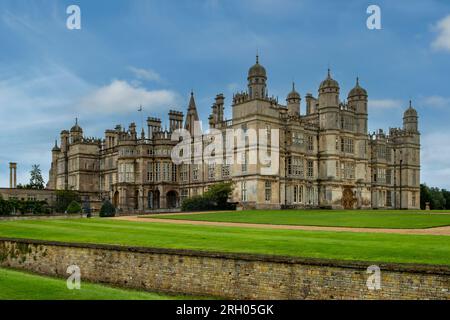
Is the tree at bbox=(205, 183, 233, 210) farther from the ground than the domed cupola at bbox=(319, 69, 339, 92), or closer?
closer

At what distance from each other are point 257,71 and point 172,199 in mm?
23198

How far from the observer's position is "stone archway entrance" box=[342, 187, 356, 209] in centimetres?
6069

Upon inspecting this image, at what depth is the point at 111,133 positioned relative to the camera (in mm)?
75250

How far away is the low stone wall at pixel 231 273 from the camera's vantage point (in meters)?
14.6

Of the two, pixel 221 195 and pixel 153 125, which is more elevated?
pixel 153 125

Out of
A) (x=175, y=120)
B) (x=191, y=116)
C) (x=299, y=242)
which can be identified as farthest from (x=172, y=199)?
(x=299, y=242)

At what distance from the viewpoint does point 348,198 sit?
61312 mm

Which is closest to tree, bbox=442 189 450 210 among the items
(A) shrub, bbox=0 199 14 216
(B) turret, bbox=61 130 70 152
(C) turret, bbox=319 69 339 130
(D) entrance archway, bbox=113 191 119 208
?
(C) turret, bbox=319 69 339 130

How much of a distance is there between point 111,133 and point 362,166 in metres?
37.1

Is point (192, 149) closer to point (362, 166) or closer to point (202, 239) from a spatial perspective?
point (362, 166)

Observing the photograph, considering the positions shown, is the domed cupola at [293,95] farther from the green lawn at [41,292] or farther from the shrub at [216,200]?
the green lawn at [41,292]

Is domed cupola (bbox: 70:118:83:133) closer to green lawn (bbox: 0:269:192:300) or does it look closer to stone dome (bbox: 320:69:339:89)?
stone dome (bbox: 320:69:339:89)

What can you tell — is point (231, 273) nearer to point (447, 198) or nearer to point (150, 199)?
point (150, 199)
